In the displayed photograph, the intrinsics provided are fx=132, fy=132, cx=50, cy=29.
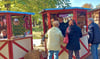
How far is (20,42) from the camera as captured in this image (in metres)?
6.15

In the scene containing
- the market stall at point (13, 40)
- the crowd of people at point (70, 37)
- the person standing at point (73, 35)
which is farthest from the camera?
the market stall at point (13, 40)

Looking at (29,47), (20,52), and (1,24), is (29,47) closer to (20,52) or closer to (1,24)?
(20,52)

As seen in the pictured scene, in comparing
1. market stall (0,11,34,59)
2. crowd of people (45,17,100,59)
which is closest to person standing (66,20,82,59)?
crowd of people (45,17,100,59)

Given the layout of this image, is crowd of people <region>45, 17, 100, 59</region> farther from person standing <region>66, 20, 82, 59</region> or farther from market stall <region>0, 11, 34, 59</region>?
market stall <region>0, 11, 34, 59</region>

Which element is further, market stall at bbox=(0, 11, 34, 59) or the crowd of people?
market stall at bbox=(0, 11, 34, 59)

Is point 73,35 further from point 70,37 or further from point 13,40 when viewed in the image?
point 13,40

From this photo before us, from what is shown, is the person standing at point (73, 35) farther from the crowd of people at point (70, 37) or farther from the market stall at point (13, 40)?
the market stall at point (13, 40)

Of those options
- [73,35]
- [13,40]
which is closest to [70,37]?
[73,35]

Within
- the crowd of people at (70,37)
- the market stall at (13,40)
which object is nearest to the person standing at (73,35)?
the crowd of people at (70,37)

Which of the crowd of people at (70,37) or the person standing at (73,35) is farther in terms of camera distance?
the person standing at (73,35)

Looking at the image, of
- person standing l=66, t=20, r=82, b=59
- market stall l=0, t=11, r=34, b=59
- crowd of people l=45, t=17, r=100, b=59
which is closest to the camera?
crowd of people l=45, t=17, r=100, b=59

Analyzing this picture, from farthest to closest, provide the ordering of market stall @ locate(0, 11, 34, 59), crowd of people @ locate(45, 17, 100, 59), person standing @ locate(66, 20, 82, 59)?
market stall @ locate(0, 11, 34, 59), person standing @ locate(66, 20, 82, 59), crowd of people @ locate(45, 17, 100, 59)

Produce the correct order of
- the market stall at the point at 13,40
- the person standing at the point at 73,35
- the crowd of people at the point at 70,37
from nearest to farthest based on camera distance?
the crowd of people at the point at 70,37
the person standing at the point at 73,35
the market stall at the point at 13,40

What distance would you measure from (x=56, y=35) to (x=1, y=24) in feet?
13.7
